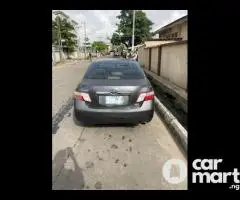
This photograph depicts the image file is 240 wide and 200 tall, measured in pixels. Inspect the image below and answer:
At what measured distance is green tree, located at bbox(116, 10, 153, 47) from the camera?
2240 inches

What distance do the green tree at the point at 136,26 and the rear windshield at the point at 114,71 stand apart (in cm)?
5283

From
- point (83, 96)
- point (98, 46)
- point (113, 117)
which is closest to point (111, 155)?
point (113, 117)

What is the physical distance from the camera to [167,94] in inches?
360

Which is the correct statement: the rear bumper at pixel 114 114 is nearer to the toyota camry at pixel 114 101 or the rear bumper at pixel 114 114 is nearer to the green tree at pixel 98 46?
the toyota camry at pixel 114 101

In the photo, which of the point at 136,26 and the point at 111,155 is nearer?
the point at 111,155

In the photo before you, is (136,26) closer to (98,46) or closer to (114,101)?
(98,46)

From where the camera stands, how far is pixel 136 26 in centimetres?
5734

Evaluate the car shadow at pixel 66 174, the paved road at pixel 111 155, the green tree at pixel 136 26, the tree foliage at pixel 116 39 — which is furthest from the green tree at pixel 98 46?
the car shadow at pixel 66 174

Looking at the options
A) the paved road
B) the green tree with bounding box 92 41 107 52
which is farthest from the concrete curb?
the green tree with bounding box 92 41 107 52

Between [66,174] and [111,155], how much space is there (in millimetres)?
839

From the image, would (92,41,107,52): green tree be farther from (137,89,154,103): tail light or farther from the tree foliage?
(137,89,154,103): tail light

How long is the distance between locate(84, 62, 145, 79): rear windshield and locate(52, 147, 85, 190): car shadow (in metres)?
1.86
